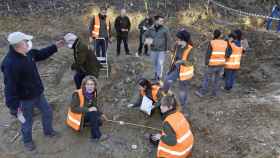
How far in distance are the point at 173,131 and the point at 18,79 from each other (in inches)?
96.3

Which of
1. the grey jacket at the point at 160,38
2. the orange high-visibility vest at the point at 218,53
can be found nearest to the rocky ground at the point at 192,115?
the orange high-visibility vest at the point at 218,53

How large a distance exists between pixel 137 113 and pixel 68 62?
3.56m

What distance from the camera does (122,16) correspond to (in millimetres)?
9406

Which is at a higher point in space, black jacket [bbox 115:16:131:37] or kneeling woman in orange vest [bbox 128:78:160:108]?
black jacket [bbox 115:16:131:37]

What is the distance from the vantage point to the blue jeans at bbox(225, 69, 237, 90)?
27.0 ft

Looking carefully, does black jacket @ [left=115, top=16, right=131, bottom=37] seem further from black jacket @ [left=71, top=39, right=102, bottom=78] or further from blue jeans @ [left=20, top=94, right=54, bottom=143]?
blue jeans @ [left=20, top=94, right=54, bottom=143]

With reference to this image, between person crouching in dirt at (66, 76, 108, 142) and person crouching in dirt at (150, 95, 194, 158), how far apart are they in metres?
1.41

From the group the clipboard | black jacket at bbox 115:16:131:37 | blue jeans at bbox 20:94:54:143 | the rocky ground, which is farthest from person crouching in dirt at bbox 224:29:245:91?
blue jeans at bbox 20:94:54:143

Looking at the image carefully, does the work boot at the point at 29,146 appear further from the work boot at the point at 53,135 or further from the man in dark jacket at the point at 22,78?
the work boot at the point at 53,135

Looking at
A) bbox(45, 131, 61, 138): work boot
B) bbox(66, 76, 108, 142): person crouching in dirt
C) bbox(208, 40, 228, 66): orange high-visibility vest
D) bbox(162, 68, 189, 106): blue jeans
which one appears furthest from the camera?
bbox(208, 40, 228, 66): orange high-visibility vest

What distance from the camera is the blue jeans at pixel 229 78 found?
8227 millimetres

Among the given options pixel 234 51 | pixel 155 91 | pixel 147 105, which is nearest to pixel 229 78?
pixel 234 51

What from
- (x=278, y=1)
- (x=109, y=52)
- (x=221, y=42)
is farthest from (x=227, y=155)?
(x=278, y=1)

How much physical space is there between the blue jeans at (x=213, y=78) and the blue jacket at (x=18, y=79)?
3912 mm
